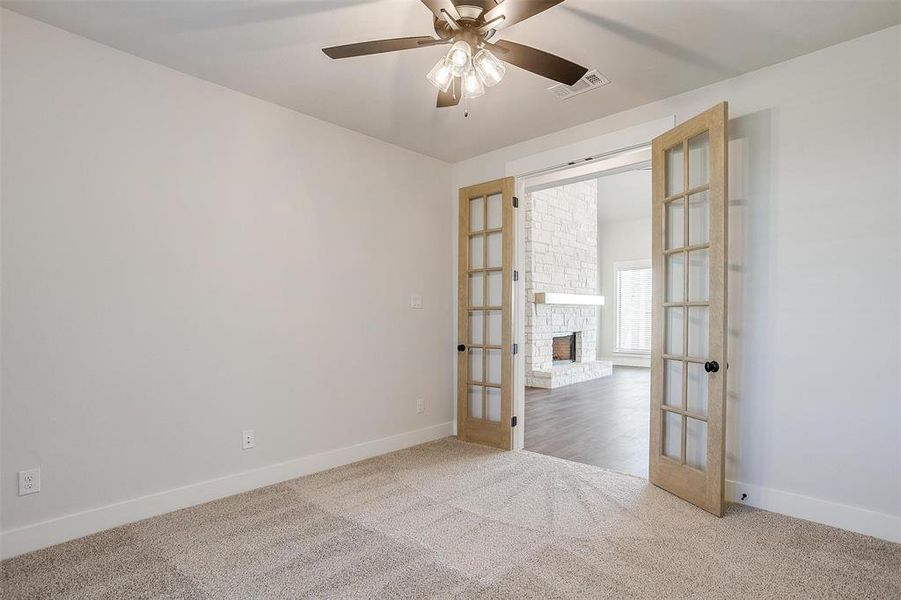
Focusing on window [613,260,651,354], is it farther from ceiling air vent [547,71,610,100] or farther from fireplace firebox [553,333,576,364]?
ceiling air vent [547,71,610,100]

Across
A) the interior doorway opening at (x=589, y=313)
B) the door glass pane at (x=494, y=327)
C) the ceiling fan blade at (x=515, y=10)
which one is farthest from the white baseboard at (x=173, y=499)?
the ceiling fan blade at (x=515, y=10)

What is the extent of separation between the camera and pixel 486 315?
4.24m

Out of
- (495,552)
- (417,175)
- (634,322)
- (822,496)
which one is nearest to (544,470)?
(495,552)

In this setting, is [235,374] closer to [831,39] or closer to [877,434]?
[877,434]

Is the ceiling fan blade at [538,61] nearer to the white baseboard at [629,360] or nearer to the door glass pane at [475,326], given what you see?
the door glass pane at [475,326]

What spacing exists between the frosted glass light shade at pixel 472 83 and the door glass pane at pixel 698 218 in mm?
1653

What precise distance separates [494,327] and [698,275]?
178cm

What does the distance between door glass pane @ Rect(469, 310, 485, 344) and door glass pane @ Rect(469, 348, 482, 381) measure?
0.09 m

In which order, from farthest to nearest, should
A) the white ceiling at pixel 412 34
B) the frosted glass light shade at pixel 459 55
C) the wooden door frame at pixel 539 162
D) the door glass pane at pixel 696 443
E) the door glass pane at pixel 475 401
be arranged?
1. the door glass pane at pixel 475 401
2. the wooden door frame at pixel 539 162
3. the door glass pane at pixel 696 443
4. the white ceiling at pixel 412 34
5. the frosted glass light shade at pixel 459 55

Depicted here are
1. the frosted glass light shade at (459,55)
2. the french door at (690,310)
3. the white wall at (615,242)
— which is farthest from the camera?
the white wall at (615,242)

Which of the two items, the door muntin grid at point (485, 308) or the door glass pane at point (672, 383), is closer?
the door glass pane at point (672, 383)

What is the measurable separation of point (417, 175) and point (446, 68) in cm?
226

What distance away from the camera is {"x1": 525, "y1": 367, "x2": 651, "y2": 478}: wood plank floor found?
375cm

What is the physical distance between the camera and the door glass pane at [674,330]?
3010mm
